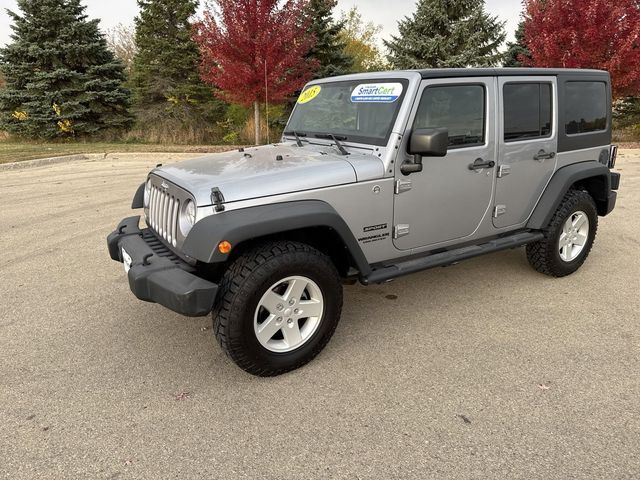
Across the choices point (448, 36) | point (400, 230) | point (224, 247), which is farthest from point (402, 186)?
point (448, 36)

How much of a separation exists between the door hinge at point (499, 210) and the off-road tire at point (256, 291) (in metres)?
1.62

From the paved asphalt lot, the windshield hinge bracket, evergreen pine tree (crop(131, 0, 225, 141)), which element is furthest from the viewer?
evergreen pine tree (crop(131, 0, 225, 141))

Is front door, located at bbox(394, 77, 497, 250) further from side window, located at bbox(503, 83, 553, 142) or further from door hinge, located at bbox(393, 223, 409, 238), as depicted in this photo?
side window, located at bbox(503, 83, 553, 142)

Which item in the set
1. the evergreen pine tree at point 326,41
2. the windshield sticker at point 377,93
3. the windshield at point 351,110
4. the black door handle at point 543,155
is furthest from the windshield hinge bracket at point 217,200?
the evergreen pine tree at point 326,41

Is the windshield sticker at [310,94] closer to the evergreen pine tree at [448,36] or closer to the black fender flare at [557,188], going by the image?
the black fender flare at [557,188]

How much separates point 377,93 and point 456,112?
0.59 meters

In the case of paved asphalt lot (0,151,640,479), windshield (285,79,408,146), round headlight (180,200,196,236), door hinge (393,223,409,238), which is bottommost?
paved asphalt lot (0,151,640,479)

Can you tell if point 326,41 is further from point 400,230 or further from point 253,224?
point 253,224

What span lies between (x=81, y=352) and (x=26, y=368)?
1.04ft

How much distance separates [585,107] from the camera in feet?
14.0

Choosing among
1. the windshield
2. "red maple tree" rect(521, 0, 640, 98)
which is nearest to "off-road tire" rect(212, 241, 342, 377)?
the windshield

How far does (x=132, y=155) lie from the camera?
44.8 ft

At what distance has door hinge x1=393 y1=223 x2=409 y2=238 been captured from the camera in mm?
3250

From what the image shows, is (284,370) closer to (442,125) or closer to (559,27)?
(442,125)
